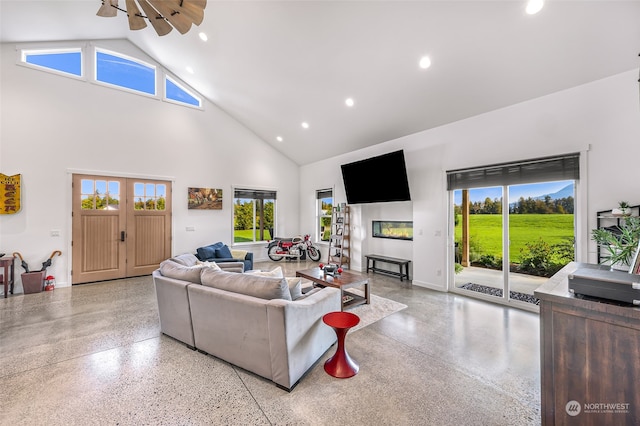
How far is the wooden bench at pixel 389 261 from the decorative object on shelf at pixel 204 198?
435 centimetres

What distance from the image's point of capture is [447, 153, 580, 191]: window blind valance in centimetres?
354

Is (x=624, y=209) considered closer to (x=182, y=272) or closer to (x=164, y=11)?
(x=182, y=272)

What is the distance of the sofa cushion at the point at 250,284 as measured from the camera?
234cm

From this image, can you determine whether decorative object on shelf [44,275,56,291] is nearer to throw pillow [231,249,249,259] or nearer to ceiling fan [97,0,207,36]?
throw pillow [231,249,249,259]

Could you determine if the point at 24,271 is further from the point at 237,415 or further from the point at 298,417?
the point at 298,417

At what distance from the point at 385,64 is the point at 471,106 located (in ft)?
5.18

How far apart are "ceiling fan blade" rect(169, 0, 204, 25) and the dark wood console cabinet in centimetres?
345

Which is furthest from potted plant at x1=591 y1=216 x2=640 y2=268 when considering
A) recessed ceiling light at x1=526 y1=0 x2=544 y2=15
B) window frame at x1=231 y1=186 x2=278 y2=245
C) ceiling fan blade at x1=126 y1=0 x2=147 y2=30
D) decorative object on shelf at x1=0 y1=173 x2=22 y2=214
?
decorative object on shelf at x1=0 y1=173 x2=22 y2=214

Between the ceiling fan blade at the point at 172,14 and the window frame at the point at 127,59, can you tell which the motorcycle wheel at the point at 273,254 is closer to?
the window frame at the point at 127,59

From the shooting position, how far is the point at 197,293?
2643 millimetres

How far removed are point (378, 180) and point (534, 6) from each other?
3.43m

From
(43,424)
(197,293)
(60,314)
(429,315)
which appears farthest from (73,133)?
(429,315)

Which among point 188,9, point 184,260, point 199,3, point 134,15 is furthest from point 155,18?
point 184,260

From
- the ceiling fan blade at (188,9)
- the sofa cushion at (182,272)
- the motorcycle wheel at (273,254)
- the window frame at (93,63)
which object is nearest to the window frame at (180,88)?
the window frame at (93,63)
